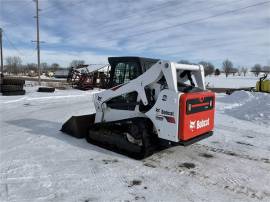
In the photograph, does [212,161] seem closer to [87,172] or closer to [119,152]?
[119,152]

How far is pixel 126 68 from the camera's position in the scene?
19.3ft

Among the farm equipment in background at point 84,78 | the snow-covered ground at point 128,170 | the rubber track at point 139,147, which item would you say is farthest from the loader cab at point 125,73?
the farm equipment in background at point 84,78

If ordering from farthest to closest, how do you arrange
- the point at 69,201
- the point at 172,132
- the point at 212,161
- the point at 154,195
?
the point at 212,161 → the point at 172,132 → the point at 154,195 → the point at 69,201

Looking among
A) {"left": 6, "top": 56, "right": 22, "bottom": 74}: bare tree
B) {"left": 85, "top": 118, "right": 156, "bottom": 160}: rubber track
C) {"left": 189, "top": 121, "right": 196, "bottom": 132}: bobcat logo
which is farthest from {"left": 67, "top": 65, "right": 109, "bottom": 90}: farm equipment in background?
{"left": 6, "top": 56, "right": 22, "bottom": 74}: bare tree

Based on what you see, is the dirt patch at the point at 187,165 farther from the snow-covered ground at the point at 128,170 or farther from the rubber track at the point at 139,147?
the rubber track at the point at 139,147

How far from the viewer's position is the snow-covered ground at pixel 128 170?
145 inches

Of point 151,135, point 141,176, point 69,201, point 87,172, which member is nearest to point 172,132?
point 151,135

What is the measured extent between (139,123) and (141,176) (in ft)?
3.94

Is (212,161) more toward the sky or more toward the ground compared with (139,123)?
more toward the ground

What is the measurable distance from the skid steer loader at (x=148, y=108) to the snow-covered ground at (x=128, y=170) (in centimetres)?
35

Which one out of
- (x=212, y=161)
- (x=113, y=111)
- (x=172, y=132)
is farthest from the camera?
(x=113, y=111)

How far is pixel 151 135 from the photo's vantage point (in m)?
5.25

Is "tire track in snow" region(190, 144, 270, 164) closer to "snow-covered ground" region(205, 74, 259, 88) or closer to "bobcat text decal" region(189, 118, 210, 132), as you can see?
"bobcat text decal" region(189, 118, 210, 132)

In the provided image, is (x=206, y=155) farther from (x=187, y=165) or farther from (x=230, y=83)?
(x=230, y=83)
